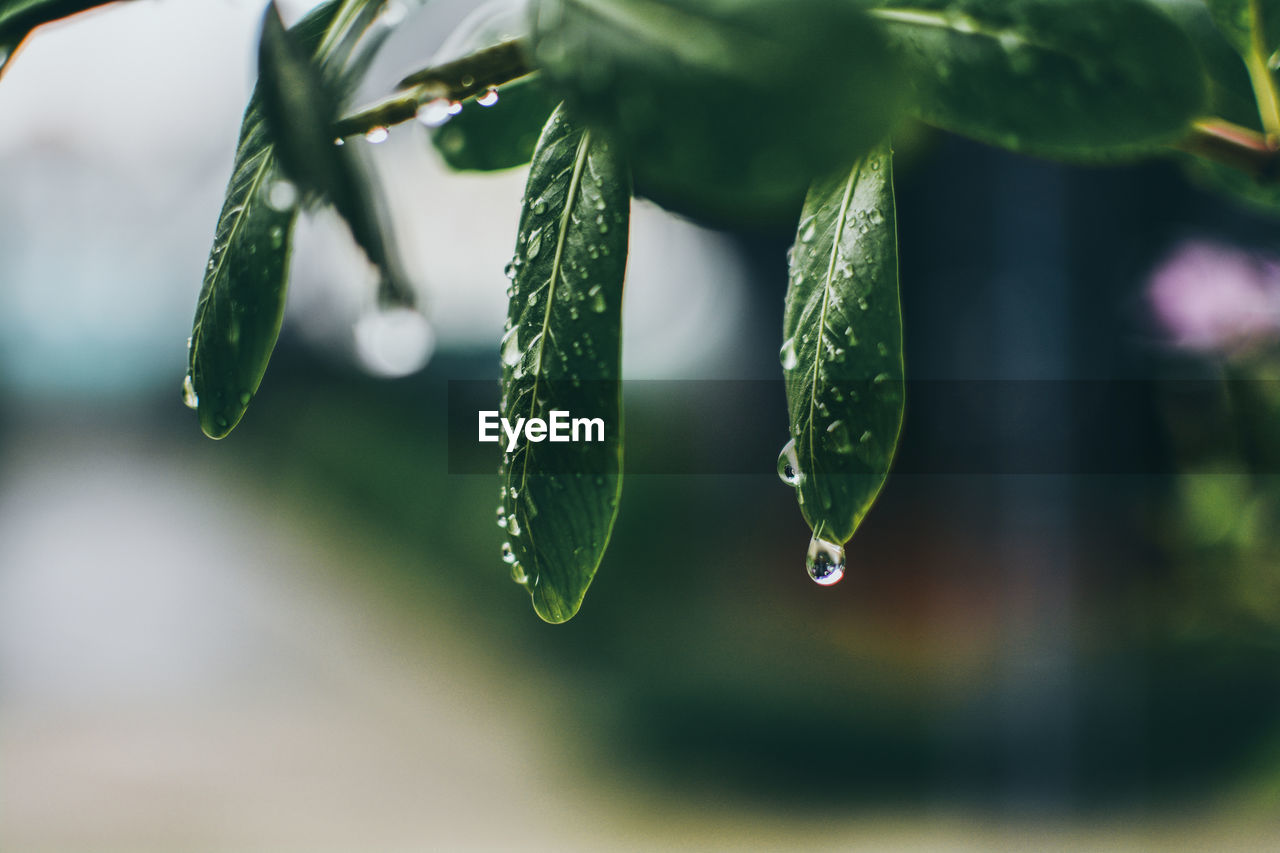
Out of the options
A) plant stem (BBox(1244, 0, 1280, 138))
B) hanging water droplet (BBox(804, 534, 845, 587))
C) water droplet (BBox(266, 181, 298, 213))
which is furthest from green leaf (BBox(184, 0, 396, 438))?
plant stem (BBox(1244, 0, 1280, 138))

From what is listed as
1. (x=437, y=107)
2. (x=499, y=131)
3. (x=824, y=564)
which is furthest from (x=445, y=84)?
(x=824, y=564)

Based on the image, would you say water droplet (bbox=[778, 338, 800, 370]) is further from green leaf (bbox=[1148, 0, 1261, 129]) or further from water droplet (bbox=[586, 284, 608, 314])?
Result: green leaf (bbox=[1148, 0, 1261, 129])

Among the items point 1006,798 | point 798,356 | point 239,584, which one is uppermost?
point 798,356

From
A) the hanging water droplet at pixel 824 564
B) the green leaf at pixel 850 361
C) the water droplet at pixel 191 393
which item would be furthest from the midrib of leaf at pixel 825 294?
the water droplet at pixel 191 393

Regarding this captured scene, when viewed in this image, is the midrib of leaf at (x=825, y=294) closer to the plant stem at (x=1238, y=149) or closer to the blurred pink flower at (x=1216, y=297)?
the plant stem at (x=1238, y=149)

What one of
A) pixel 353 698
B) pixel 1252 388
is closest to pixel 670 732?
pixel 353 698

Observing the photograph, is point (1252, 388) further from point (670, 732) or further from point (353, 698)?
point (353, 698)

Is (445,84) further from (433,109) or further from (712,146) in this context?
(712,146)
